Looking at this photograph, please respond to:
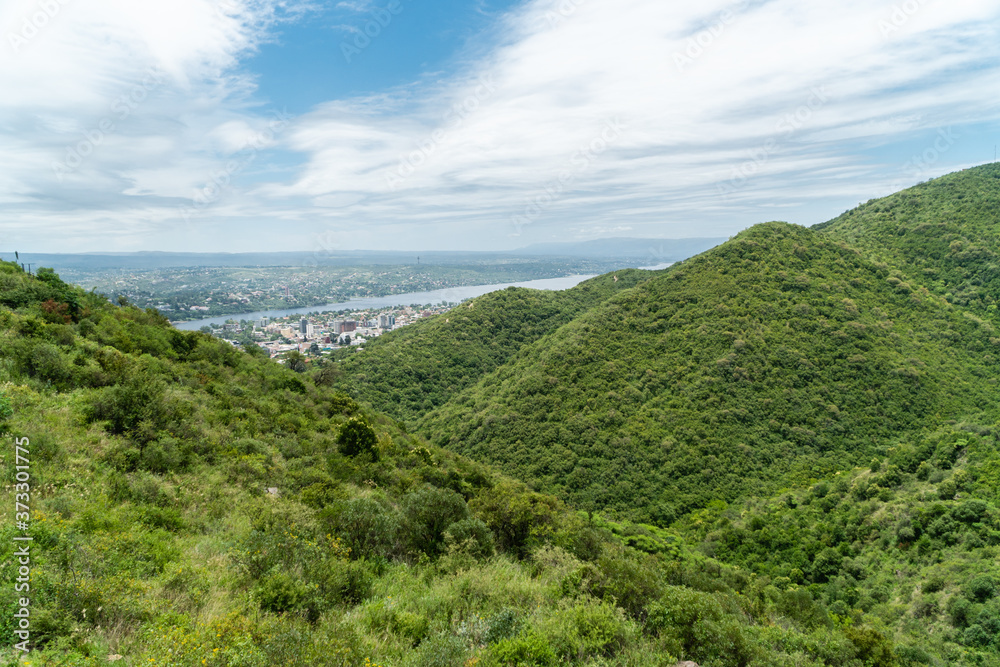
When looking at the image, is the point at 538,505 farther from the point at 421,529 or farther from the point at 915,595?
the point at 915,595

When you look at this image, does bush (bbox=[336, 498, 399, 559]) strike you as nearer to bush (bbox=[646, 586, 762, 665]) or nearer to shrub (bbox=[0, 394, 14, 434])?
bush (bbox=[646, 586, 762, 665])

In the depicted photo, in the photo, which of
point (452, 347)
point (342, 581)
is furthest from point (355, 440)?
point (452, 347)

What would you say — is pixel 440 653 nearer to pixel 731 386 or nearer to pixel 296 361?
pixel 296 361

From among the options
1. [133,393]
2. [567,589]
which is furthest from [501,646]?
[133,393]

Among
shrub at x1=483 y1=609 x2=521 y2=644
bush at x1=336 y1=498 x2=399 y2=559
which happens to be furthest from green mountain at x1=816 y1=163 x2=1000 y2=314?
bush at x1=336 y1=498 x2=399 y2=559

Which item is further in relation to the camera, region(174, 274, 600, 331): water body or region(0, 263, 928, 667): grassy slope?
region(174, 274, 600, 331): water body

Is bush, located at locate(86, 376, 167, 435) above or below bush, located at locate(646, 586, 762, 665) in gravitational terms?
above

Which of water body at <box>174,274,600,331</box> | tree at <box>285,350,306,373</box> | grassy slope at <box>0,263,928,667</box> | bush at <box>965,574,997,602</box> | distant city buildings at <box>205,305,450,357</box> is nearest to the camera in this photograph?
grassy slope at <box>0,263,928,667</box>
